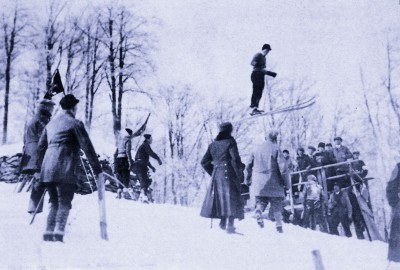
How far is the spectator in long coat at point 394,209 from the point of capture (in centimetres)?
419

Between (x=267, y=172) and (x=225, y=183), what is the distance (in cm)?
94

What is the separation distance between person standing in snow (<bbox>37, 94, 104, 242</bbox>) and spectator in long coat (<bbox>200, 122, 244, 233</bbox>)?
207 centimetres

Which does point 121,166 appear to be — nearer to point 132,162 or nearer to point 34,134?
point 132,162

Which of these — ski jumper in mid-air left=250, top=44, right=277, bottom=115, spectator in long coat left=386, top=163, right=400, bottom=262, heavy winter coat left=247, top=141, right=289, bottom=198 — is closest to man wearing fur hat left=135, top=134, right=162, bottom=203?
ski jumper in mid-air left=250, top=44, right=277, bottom=115

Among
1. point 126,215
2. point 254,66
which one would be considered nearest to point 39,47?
point 254,66

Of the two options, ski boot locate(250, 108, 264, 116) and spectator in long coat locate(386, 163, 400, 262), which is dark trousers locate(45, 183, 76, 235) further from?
ski boot locate(250, 108, 264, 116)

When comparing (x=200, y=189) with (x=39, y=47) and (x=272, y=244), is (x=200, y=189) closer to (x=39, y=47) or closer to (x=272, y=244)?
(x=39, y=47)

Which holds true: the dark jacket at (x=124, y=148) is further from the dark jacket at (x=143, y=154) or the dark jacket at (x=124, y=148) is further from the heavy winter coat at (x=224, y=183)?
the heavy winter coat at (x=224, y=183)

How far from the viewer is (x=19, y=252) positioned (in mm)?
3666

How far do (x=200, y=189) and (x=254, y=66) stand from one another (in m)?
18.6

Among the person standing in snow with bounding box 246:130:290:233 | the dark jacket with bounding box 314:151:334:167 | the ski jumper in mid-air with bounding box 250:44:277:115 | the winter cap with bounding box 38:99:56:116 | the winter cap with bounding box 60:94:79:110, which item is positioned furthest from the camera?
the dark jacket with bounding box 314:151:334:167

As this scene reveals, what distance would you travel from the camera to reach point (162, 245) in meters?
4.68

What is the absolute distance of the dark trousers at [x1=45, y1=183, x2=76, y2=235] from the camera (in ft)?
13.1

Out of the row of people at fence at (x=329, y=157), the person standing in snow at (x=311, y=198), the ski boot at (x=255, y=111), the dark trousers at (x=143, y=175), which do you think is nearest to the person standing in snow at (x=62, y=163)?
the dark trousers at (x=143, y=175)
